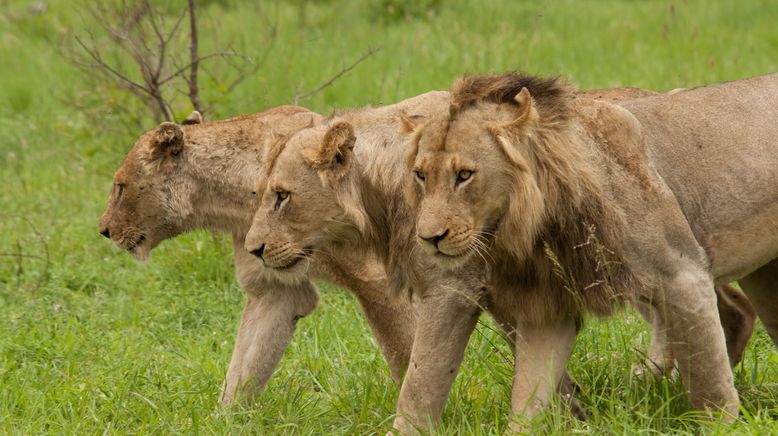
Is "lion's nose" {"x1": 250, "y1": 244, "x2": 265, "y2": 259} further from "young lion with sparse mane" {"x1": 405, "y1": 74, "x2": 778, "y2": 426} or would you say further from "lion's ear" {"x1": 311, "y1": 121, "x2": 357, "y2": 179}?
"young lion with sparse mane" {"x1": 405, "y1": 74, "x2": 778, "y2": 426}

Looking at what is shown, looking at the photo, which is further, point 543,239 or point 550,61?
point 550,61

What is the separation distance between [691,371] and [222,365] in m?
2.27

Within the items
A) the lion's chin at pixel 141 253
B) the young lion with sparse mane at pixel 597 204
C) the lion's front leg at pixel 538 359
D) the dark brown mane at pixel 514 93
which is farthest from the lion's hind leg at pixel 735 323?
the lion's chin at pixel 141 253

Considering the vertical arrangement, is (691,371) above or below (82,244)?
above

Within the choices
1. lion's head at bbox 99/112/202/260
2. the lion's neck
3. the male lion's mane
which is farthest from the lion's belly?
lion's head at bbox 99/112/202/260

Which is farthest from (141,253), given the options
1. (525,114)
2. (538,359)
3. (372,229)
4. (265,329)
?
(525,114)

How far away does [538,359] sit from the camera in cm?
429

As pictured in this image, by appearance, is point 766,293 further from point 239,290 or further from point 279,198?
point 239,290

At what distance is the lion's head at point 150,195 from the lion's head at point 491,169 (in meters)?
1.59

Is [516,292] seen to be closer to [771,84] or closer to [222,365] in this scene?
[771,84]

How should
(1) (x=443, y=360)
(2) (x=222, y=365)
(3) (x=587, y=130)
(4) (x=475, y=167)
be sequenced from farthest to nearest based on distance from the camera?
1. (2) (x=222, y=365)
2. (1) (x=443, y=360)
3. (3) (x=587, y=130)
4. (4) (x=475, y=167)

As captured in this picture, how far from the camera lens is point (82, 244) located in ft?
24.2

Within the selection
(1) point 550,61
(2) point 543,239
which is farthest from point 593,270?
(1) point 550,61

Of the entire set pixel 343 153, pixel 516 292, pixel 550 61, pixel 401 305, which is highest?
pixel 343 153
